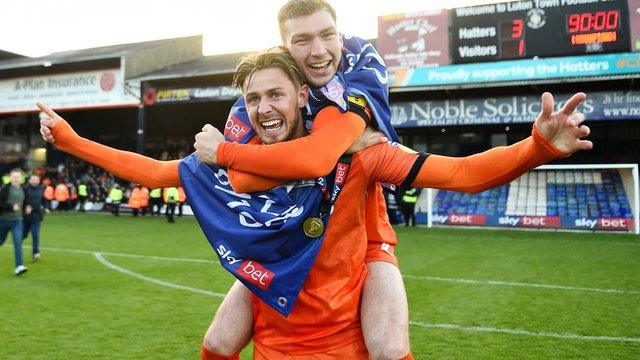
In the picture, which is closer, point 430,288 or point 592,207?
point 430,288

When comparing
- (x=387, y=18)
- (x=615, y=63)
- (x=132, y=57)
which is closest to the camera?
(x=615, y=63)

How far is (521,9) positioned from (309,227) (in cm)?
1701

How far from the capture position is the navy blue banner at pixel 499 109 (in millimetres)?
17625

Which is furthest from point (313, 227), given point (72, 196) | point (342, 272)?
point (72, 196)

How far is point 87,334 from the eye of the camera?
591 cm

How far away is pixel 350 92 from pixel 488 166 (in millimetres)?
689

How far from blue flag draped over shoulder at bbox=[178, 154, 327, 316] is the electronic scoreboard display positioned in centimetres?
1672

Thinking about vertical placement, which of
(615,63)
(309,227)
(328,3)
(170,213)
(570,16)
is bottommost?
(170,213)

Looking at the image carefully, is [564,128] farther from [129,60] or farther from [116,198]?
[129,60]

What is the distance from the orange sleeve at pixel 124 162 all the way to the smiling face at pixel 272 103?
502mm

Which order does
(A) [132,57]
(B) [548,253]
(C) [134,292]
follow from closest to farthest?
(C) [134,292]
(B) [548,253]
(A) [132,57]

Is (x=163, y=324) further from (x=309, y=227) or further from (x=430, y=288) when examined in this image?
(x=309, y=227)

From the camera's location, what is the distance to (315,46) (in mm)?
2510

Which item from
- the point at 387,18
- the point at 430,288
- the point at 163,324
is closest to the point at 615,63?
the point at 387,18
